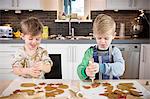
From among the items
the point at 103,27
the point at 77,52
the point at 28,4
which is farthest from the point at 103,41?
the point at 28,4

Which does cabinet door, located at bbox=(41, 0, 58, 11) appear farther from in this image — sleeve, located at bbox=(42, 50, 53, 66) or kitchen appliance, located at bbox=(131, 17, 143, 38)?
sleeve, located at bbox=(42, 50, 53, 66)

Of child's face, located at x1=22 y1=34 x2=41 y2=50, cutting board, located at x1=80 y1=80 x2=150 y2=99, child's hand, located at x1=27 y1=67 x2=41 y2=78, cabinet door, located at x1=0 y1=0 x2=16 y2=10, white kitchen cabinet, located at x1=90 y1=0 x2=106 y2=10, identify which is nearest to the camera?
cutting board, located at x1=80 y1=80 x2=150 y2=99

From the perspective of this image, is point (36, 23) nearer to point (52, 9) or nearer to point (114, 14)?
point (52, 9)

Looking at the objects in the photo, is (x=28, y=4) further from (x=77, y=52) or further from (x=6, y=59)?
(x=77, y=52)

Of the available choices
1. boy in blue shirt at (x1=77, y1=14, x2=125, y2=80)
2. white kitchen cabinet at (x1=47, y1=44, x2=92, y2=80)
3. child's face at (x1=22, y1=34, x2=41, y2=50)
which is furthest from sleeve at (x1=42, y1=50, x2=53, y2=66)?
white kitchen cabinet at (x1=47, y1=44, x2=92, y2=80)

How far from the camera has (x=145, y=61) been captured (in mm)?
3027

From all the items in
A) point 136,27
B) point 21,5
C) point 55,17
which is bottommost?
point 136,27

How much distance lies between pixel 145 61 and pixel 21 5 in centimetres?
166

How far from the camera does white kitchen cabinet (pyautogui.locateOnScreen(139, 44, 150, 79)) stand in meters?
2.99

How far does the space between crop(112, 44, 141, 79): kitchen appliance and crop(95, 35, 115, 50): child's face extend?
4.21ft

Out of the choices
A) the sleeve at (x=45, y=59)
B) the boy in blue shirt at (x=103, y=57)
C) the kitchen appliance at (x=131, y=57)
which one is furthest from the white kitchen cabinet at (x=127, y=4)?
the sleeve at (x=45, y=59)

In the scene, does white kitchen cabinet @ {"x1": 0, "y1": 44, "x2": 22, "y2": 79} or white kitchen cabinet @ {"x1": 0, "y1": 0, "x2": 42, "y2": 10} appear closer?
white kitchen cabinet @ {"x1": 0, "y1": 44, "x2": 22, "y2": 79}

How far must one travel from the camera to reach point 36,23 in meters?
1.77

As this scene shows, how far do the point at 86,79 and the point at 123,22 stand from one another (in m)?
1.92
